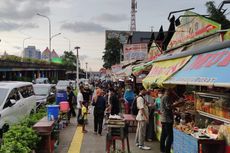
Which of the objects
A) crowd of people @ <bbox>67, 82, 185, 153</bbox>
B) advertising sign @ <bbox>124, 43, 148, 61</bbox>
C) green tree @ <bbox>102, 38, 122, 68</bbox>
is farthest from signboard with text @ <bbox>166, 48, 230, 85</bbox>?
green tree @ <bbox>102, 38, 122, 68</bbox>

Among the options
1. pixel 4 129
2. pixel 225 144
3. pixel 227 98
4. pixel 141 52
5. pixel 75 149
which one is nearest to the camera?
pixel 225 144

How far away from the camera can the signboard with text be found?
6767mm

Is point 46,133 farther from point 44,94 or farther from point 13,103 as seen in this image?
point 44,94

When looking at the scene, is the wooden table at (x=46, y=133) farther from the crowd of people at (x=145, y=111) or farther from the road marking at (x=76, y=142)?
the crowd of people at (x=145, y=111)

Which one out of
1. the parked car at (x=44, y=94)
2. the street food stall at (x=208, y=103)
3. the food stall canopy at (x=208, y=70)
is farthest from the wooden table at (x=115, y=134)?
the parked car at (x=44, y=94)

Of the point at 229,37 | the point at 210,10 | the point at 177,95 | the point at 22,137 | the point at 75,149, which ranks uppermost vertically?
the point at 210,10

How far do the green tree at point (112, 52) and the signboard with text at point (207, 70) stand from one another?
74848mm

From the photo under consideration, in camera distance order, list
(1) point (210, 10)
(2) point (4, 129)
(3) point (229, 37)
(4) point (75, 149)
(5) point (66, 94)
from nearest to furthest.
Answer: (3) point (229, 37) → (4) point (75, 149) → (2) point (4, 129) → (5) point (66, 94) → (1) point (210, 10)

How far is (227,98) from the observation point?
819 centimetres

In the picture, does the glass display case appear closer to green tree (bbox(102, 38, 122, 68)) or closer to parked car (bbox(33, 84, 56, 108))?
parked car (bbox(33, 84, 56, 108))

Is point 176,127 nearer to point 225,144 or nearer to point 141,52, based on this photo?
point 225,144

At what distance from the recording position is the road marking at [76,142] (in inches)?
462

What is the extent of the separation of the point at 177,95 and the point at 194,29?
252cm

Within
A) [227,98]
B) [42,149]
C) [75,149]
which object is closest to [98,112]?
[75,149]
